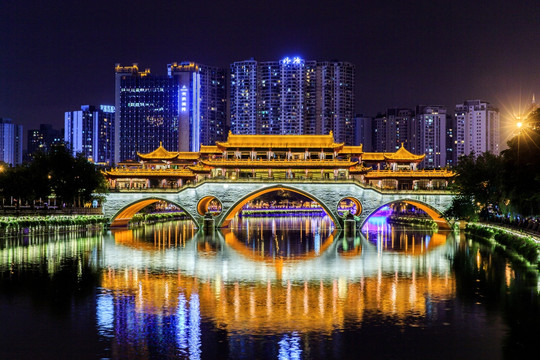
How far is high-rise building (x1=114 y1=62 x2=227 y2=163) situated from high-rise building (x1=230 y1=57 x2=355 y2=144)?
1675cm

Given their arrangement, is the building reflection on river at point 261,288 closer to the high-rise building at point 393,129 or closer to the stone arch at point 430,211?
the stone arch at point 430,211

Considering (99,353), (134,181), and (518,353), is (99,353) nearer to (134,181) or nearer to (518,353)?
(518,353)

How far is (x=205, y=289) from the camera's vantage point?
27766 millimetres

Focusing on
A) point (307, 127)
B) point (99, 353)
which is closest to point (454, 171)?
point (99, 353)

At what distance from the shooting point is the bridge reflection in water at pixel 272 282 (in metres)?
21.9

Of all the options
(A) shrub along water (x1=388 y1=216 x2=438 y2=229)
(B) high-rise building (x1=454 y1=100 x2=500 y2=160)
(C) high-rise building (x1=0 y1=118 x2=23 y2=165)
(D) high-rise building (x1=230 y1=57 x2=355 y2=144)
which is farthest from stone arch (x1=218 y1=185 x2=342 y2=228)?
(C) high-rise building (x1=0 y1=118 x2=23 y2=165)

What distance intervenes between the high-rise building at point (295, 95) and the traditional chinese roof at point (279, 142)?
3562 inches

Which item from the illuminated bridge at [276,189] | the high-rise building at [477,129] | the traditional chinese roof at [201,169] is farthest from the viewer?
the high-rise building at [477,129]

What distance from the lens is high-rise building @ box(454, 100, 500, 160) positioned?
554ft

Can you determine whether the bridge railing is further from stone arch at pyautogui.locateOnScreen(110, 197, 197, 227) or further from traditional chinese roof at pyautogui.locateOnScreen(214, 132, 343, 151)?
traditional chinese roof at pyautogui.locateOnScreen(214, 132, 343, 151)

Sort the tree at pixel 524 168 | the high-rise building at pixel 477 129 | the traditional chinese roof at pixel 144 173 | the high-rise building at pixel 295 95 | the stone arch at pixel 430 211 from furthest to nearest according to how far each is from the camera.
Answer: the high-rise building at pixel 477 129, the high-rise building at pixel 295 95, the traditional chinese roof at pixel 144 173, the stone arch at pixel 430 211, the tree at pixel 524 168

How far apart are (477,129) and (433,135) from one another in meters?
11.5

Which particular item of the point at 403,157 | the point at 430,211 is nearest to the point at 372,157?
the point at 403,157

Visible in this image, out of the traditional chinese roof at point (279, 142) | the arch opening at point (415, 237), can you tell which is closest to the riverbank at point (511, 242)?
the arch opening at point (415, 237)
